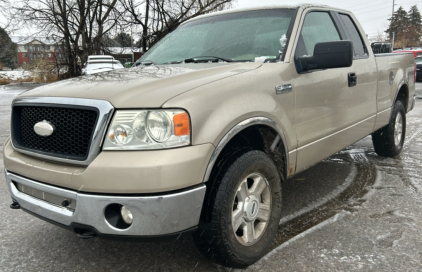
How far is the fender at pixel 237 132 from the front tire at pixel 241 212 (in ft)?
0.46

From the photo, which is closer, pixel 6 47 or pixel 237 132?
pixel 237 132

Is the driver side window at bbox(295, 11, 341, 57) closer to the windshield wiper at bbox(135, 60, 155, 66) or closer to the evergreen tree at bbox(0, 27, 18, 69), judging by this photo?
the windshield wiper at bbox(135, 60, 155, 66)

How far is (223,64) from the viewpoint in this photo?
108 inches

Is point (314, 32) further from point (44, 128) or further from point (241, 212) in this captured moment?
point (44, 128)

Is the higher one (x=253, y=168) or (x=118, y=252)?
(x=253, y=168)

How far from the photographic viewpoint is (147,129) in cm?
195

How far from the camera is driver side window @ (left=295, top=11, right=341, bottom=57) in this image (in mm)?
3080

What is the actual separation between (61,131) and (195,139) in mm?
799

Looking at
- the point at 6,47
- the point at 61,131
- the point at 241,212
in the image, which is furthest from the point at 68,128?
the point at 6,47

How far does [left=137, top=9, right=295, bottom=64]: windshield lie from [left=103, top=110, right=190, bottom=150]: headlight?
1.17 meters

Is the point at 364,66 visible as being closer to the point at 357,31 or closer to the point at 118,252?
the point at 357,31

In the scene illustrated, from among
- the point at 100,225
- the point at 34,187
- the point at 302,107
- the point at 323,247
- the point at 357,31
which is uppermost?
the point at 357,31

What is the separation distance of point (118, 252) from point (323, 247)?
1464 millimetres

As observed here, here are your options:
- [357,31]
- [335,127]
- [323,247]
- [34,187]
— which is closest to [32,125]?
[34,187]
